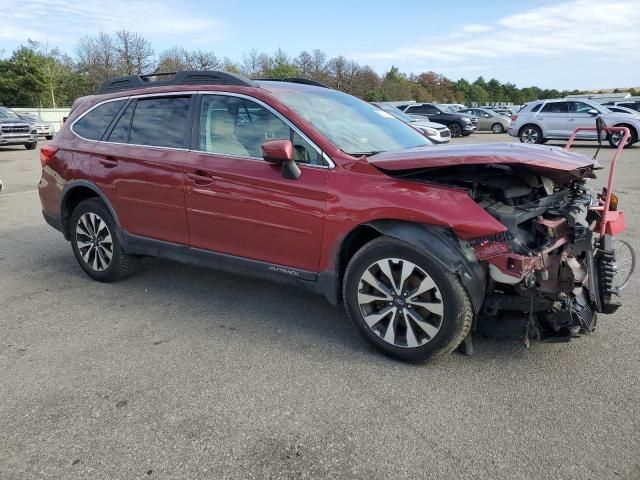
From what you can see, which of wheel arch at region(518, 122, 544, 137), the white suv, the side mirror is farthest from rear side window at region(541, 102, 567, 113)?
the side mirror

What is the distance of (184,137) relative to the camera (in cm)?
408

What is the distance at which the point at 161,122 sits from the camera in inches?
169

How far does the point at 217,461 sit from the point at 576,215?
2.44 meters

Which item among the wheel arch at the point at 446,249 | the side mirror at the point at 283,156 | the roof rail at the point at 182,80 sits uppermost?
the roof rail at the point at 182,80

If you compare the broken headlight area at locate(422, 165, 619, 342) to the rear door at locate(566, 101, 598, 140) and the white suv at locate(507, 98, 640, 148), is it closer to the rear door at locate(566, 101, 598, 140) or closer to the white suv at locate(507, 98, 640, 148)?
the white suv at locate(507, 98, 640, 148)

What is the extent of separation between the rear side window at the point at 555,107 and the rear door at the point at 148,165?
736 inches

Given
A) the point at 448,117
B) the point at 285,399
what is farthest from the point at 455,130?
the point at 285,399

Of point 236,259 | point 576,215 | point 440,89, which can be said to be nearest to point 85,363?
point 236,259

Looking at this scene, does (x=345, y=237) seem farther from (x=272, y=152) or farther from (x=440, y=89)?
(x=440, y=89)

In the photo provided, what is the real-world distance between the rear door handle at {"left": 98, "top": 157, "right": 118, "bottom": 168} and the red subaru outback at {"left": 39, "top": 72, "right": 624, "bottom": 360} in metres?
0.02

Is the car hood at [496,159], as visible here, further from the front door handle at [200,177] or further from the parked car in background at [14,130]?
the parked car in background at [14,130]

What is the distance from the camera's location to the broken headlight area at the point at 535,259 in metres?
2.96

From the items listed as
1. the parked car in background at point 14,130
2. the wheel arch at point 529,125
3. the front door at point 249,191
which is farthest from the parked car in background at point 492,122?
the front door at point 249,191

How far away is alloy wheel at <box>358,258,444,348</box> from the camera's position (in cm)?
310
